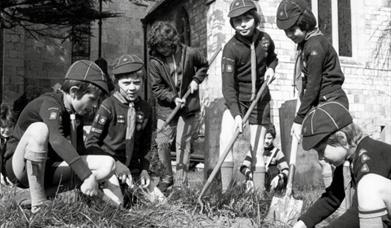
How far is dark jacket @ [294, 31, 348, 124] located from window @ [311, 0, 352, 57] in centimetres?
811

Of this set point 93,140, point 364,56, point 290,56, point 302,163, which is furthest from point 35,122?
point 364,56

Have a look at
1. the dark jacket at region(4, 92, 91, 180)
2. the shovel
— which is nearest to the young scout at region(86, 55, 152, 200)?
the dark jacket at region(4, 92, 91, 180)

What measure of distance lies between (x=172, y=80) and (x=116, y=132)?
1.53m

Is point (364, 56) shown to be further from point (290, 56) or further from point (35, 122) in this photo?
point (35, 122)

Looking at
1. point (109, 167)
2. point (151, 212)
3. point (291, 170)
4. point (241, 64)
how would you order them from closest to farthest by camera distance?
point (109, 167), point (151, 212), point (291, 170), point (241, 64)

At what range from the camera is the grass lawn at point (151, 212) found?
3.77 metres

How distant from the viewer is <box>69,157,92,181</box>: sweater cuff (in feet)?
12.5

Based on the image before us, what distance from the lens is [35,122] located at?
404 cm

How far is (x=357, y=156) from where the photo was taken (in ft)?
9.68

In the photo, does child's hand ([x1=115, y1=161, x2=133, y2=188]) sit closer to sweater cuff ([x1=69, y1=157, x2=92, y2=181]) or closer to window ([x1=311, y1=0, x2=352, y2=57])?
sweater cuff ([x1=69, y1=157, x2=92, y2=181])

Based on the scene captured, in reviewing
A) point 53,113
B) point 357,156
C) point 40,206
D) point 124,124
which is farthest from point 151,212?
point 357,156

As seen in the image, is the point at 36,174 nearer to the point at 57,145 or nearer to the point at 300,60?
the point at 57,145

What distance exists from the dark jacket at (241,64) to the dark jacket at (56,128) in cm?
169

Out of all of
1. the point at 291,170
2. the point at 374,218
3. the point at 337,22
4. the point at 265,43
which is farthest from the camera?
the point at 337,22
